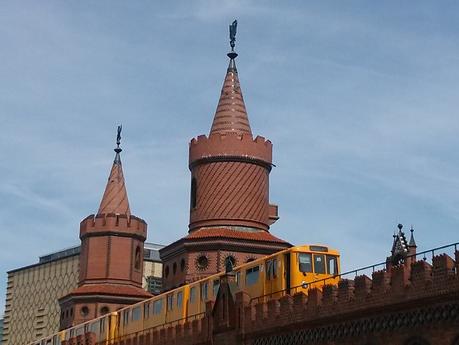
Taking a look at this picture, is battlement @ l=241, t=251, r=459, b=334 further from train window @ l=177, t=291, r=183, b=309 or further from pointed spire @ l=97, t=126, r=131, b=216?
pointed spire @ l=97, t=126, r=131, b=216

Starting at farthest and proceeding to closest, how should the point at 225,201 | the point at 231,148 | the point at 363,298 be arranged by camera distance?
the point at 231,148 < the point at 225,201 < the point at 363,298

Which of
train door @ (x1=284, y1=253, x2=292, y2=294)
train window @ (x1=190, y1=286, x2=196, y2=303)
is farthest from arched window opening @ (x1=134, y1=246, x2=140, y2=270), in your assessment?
train door @ (x1=284, y1=253, x2=292, y2=294)

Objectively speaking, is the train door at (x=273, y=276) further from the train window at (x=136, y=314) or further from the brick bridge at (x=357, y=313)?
the train window at (x=136, y=314)

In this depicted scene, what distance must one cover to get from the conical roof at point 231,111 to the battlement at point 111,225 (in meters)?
9.55

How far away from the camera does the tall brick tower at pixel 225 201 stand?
164ft

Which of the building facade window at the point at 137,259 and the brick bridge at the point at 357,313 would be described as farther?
the building facade window at the point at 137,259

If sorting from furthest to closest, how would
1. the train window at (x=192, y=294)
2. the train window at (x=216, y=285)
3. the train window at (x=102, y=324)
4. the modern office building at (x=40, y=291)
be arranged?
1. the modern office building at (x=40, y=291)
2. the train window at (x=102, y=324)
3. the train window at (x=192, y=294)
4. the train window at (x=216, y=285)

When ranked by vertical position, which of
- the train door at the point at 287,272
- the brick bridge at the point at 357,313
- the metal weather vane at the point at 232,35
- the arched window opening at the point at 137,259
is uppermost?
the metal weather vane at the point at 232,35

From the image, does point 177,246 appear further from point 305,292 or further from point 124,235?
point 305,292

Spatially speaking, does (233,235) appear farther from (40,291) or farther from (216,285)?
(40,291)

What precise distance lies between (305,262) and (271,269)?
4.63ft

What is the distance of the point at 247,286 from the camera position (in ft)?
120

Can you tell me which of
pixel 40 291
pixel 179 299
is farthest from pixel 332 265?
pixel 40 291

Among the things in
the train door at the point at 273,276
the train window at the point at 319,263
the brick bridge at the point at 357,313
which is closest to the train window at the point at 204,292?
the brick bridge at the point at 357,313
